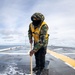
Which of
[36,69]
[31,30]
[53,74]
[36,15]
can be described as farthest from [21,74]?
[36,15]

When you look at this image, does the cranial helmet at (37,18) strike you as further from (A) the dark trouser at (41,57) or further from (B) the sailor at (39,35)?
(A) the dark trouser at (41,57)

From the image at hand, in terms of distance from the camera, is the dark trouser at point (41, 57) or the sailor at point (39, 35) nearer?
the sailor at point (39, 35)

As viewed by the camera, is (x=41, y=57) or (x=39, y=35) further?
(x=41, y=57)

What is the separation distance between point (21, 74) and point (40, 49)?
2.57 m

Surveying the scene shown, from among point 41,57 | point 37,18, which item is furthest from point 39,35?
point 41,57

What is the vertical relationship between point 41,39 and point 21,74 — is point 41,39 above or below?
above

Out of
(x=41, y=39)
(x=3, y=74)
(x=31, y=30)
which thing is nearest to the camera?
(x=41, y=39)

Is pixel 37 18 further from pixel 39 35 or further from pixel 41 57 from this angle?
pixel 41 57

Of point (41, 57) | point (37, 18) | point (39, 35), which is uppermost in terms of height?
point (37, 18)

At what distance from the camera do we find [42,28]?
7.33 meters

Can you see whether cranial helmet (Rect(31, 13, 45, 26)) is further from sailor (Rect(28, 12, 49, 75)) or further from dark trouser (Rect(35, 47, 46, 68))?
dark trouser (Rect(35, 47, 46, 68))

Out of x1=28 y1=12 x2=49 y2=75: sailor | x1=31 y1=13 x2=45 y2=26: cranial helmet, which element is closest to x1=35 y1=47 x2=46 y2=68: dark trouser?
x1=28 y1=12 x2=49 y2=75: sailor

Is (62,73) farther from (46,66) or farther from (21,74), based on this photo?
(46,66)

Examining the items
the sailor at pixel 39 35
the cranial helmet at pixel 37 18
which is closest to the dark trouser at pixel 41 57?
the sailor at pixel 39 35
